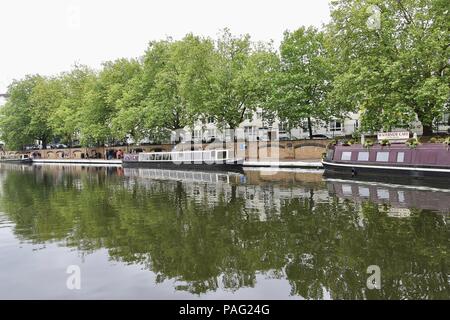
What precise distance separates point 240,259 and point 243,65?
41.3 metres

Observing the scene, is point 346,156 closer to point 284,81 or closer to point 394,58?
point 394,58

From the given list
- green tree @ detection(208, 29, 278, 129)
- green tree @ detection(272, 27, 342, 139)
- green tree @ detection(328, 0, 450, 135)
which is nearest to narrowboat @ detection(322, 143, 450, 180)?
green tree @ detection(328, 0, 450, 135)

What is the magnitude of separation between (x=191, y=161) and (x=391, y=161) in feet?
75.6

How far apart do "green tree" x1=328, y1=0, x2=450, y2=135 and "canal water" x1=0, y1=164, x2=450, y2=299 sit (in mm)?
11360

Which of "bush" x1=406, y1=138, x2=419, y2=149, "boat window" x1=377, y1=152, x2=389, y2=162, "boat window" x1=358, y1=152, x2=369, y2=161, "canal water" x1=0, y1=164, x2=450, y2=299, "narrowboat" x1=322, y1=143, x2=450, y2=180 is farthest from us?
"boat window" x1=358, y1=152, x2=369, y2=161

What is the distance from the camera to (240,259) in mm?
11539

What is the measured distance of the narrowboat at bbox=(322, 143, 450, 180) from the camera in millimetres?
26859

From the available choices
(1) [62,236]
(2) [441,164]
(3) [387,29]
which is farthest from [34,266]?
(3) [387,29]

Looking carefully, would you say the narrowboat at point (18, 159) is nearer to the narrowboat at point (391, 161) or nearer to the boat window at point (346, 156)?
the narrowboat at point (391, 161)

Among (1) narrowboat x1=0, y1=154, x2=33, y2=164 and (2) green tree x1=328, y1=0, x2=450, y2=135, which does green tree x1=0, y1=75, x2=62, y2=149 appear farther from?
(2) green tree x1=328, y1=0, x2=450, y2=135

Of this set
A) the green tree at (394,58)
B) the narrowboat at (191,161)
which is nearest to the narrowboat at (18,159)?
the narrowboat at (191,161)

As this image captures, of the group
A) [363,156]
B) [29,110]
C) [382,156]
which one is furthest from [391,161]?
[29,110]

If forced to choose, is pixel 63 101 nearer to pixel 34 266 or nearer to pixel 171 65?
pixel 171 65
